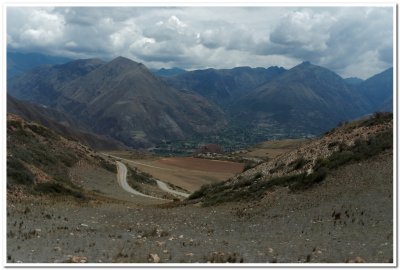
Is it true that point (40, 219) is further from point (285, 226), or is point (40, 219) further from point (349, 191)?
point (349, 191)

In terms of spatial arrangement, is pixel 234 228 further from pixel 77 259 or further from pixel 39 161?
pixel 39 161

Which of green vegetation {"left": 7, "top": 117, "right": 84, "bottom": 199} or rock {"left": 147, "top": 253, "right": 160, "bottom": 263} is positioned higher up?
green vegetation {"left": 7, "top": 117, "right": 84, "bottom": 199}

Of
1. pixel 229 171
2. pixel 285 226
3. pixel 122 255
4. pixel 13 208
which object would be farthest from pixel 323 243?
pixel 229 171

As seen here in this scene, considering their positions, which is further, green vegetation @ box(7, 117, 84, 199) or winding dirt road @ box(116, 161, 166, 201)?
winding dirt road @ box(116, 161, 166, 201)

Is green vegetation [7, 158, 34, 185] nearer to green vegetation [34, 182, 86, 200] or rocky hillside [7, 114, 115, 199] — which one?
rocky hillside [7, 114, 115, 199]

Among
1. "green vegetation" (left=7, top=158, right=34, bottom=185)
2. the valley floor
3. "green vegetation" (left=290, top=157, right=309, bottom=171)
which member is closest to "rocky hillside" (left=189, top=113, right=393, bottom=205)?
"green vegetation" (left=290, top=157, right=309, bottom=171)

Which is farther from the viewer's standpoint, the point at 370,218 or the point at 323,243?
the point at 370,218

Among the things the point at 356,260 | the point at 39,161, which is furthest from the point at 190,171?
the point at 356,260
